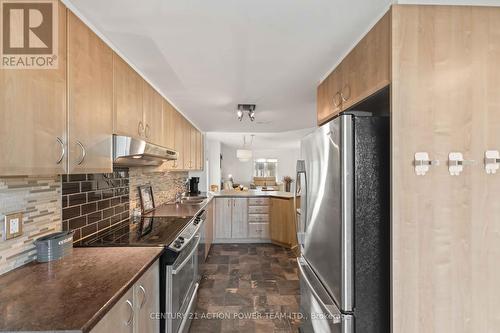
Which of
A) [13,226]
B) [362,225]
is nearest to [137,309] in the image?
[13,226]

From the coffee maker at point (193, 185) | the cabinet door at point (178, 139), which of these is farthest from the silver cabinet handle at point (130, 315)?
the coffee maker at point (193, 185)

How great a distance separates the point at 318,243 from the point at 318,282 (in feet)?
0.84

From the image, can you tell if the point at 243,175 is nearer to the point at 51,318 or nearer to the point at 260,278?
the point at 260,278

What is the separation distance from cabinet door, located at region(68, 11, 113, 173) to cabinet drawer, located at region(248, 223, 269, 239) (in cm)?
346

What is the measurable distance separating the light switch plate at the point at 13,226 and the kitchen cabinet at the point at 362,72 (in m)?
1.99

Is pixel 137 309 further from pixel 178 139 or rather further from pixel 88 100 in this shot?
pixel 178 139

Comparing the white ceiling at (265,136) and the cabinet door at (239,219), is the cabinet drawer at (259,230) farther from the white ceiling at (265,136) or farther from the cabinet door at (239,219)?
the white ceiling at (265,136)

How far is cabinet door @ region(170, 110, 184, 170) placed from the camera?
3051 millimetres

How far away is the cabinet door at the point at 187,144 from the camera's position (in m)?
3.58

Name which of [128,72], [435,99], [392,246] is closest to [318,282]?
[392,246]

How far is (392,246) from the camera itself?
46.3 inches

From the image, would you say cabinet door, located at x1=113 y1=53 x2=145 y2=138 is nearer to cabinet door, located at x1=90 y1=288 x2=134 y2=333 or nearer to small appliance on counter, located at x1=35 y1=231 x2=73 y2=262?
small appliance on counter, located at x1=35 y1=231 x2=73 y2=262

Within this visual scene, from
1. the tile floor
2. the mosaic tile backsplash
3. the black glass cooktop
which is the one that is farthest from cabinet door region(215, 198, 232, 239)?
the mosaic tile backsplash

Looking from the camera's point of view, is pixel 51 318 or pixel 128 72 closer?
pixel 51 318
